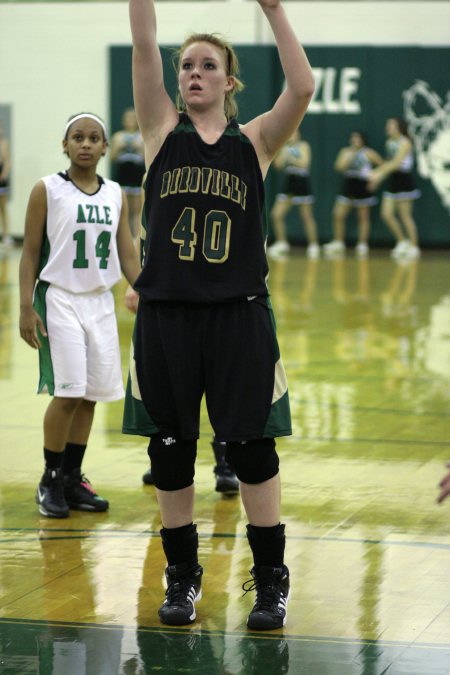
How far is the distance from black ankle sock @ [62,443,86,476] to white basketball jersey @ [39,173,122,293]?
73 cm

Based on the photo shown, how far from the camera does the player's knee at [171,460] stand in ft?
13.3

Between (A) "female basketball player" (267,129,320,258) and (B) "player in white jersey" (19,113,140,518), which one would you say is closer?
(B) "player in white jersey" (19,113,140,518)

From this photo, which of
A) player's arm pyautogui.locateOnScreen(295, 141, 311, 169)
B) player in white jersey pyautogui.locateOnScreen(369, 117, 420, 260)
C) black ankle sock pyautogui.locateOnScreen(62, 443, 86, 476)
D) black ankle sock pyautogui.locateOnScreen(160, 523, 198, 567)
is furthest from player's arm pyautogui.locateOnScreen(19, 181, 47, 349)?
player's arm pyautogui.locateOnScreen(295, 141, 311, 169)

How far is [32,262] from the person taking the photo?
5.36 m

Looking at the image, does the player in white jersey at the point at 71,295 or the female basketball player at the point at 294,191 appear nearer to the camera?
the player in white jersey at the point at 71,295

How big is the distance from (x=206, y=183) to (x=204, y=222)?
0.41 feet

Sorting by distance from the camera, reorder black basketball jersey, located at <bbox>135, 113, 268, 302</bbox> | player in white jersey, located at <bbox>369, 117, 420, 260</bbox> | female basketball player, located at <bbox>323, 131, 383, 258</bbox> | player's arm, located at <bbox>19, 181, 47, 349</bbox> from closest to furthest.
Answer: black basketball jersey, located at <bbox>135, 113, 268, 302</bbox> → player's arm, located at <bbox>19, 181, 47, 349</bbox> → player in white jersey, located at <bbox>369, 117, 420, 260</bbox> → female basketball player, located at <bbox>323, 131, 383, 258</bbox>

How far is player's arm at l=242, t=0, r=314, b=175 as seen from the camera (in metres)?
3.87

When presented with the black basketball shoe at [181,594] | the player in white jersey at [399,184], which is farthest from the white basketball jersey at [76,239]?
the player in white jersey at [399,184]

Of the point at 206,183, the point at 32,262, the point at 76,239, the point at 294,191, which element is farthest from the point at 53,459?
the point at 294,191

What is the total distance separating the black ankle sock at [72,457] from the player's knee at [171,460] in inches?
61.4

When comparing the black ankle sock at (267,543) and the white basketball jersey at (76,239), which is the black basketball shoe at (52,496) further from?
the black ankle sock at (267,543)

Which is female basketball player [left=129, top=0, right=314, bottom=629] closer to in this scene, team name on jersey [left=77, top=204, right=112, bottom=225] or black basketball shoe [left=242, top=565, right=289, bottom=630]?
black basketball shoe [left=242, top=565, right=289, bottom=630]

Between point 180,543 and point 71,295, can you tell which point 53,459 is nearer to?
point 71,295
